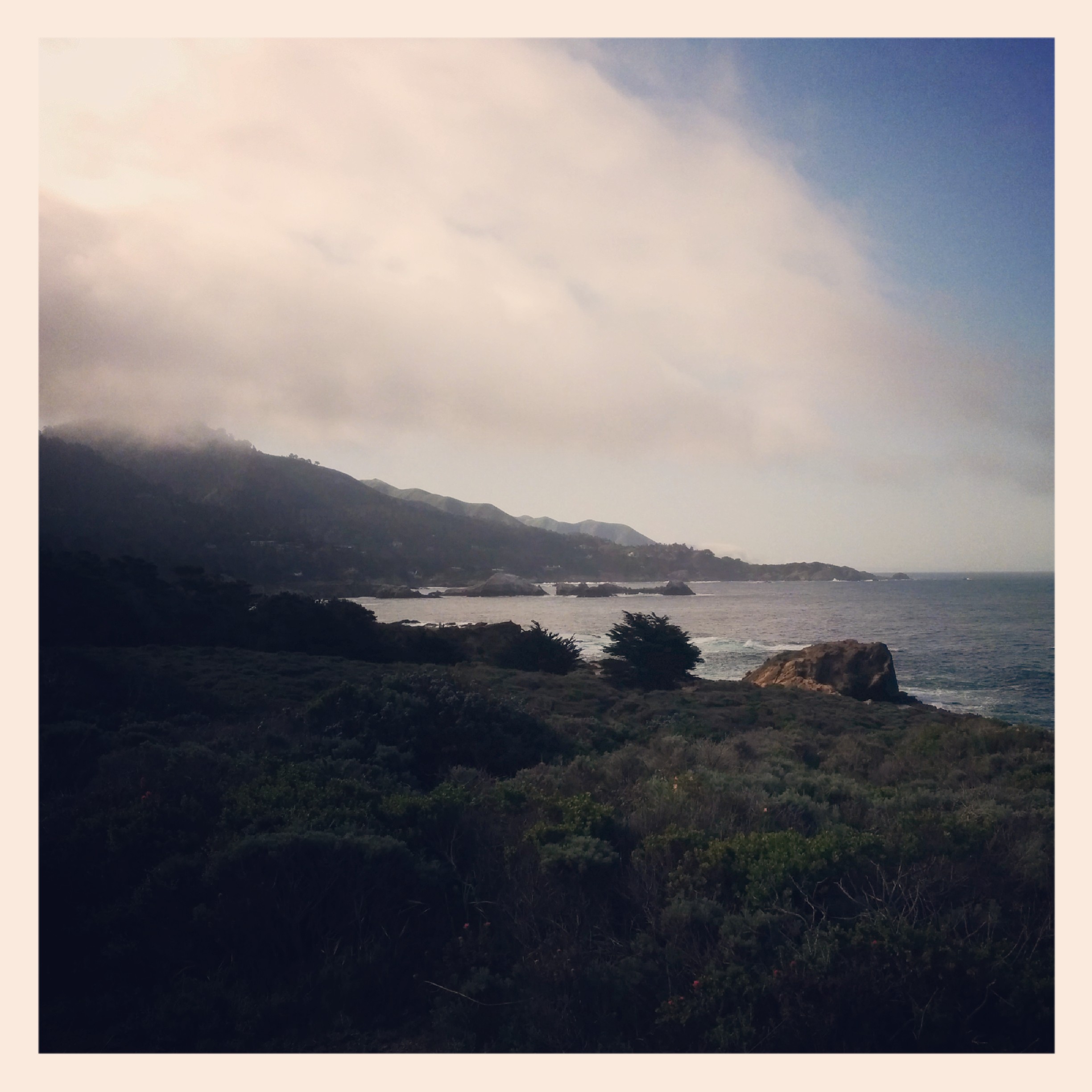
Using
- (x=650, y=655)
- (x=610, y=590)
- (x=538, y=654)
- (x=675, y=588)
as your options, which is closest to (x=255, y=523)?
(x=538, y=654)

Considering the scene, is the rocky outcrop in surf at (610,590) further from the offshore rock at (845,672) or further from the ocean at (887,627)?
the offshore rock at (845,672)

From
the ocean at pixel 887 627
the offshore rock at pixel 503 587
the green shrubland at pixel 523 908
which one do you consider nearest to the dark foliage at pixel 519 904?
the green shrubland at pixel 523 908

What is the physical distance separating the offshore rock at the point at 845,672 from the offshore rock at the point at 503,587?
24.5 metres

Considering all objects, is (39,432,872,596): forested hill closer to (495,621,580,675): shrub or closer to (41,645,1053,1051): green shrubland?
(41,645,1053,1051): green shrubland

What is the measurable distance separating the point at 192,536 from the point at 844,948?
27483mm

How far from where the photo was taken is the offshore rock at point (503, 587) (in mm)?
47125

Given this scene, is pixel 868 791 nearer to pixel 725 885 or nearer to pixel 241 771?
pixel 725 885

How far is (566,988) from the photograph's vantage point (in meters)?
3.74

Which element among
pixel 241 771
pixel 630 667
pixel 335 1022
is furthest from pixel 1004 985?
pixel 630 667

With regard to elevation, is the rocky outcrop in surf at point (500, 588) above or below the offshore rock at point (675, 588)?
above

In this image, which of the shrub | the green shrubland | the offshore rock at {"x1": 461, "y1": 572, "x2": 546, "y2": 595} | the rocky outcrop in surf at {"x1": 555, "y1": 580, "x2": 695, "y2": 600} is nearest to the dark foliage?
the green shrubland

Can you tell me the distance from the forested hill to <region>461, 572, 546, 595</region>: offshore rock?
940 millimetres

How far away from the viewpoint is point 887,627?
53.1 metres

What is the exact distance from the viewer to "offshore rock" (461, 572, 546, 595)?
47125 mm
